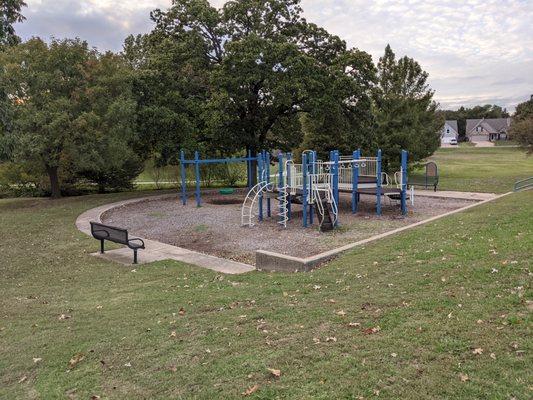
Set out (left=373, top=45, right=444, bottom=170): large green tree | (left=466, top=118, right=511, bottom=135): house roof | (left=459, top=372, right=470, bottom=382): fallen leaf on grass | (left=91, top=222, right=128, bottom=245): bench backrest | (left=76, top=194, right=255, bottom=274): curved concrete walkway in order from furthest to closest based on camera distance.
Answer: (left=466, top=118, right=511, bottom=135): house roof
(left=373, top=45, right=444, bottom=170): large green tree
(left=91, top=222, right=128, bottom=245): bench backrest
(left=76, top=194, right=255, bottom=274): curved concrete walkway
(left=459, top=372, right=470, bottom=382): fallen leaf on grass

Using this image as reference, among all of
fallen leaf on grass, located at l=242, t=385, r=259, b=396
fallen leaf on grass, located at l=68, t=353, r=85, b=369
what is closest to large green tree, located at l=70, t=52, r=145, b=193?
fallen leaf on grass, located at l=68, t=353, r=85, b=369

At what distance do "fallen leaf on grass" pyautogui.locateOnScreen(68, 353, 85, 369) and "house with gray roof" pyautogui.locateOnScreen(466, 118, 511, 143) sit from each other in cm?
10539

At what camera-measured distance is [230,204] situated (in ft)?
61.7

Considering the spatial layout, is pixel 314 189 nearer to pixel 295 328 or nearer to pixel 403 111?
pixel 295 328

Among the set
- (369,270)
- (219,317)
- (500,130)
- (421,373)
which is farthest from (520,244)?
(500,130)

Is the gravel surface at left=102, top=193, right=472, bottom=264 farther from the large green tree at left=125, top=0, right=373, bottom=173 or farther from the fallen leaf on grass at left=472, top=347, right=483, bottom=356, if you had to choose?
the fallen leaf on grass at left=472, top=347, right=483, bottom=356

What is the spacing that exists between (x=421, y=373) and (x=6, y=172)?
25.8 m

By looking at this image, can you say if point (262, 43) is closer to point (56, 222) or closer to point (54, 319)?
point (56, 222)

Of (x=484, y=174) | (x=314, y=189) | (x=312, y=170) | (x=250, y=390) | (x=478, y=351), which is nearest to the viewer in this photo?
(x=250, y=390)

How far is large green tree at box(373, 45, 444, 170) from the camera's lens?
27688mm

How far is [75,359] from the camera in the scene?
15.0 ft

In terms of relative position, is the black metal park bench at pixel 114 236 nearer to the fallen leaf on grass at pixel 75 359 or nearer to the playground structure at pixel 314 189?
the playground structure at pixel 314 189

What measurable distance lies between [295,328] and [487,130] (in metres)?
107

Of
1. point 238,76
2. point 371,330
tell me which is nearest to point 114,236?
point 371,330
